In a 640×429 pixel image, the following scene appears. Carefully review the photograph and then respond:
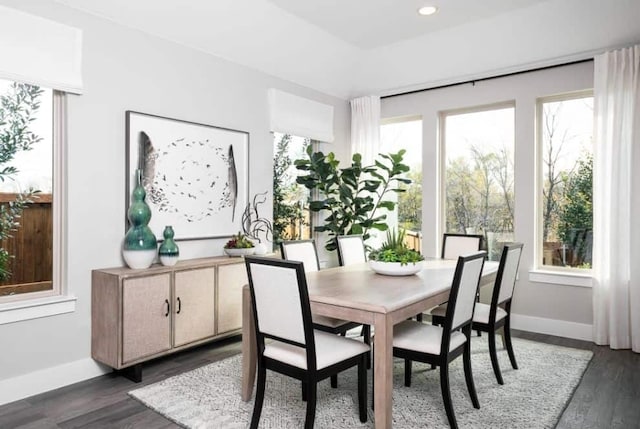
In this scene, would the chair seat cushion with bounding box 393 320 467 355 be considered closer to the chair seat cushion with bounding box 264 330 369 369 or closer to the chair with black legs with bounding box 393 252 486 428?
the chair with black legs with bounding box 393 252 486 428

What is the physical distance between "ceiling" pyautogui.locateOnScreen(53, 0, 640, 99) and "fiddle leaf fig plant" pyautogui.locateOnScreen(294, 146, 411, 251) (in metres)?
0.92

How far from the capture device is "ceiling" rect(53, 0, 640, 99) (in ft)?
11.8

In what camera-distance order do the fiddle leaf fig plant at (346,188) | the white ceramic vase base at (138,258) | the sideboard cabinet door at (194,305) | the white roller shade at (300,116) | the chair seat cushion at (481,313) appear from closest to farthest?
1. the chair seat cushion at (481,313)
2. the white ceramic vase base at (138,258)
3. the sideboard cabinet door at (194,305)
4. the white roller shade at (300,116)
5. the fiddle leaf fig plant at (346,188)

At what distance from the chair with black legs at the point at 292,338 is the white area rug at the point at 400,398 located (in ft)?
0.84

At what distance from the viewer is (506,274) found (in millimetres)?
3115

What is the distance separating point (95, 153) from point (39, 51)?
28.4 inches

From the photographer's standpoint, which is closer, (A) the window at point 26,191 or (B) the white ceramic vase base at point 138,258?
(A) the window at point 26,191

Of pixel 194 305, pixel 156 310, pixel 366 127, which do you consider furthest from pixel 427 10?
pixel 156 310

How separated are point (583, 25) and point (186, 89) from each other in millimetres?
3542

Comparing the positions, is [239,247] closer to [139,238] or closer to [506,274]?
[139,238]

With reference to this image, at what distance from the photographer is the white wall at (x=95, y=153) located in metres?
2.86

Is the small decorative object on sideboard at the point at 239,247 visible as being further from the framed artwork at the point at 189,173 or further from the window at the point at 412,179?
the window at the point at 412,179

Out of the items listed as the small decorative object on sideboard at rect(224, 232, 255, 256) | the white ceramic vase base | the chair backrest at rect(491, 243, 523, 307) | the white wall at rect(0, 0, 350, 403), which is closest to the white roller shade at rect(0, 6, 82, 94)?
the white wall at rect(0, 0, 350, 403)

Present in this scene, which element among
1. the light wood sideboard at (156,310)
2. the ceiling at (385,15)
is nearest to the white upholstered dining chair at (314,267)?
the light wood sideboard at (156,310)
